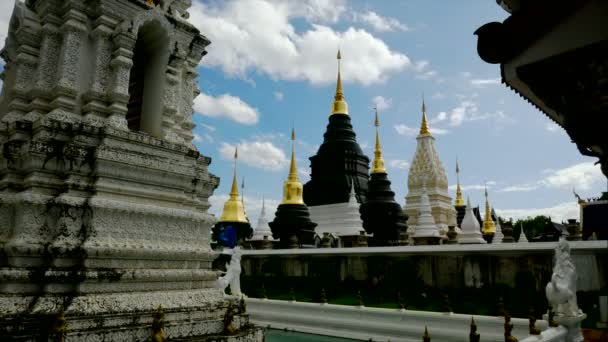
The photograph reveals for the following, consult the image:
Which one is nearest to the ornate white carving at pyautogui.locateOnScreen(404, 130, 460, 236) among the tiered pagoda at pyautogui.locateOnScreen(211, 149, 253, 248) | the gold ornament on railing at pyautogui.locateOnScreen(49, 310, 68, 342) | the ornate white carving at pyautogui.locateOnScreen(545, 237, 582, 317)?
the tiered pagoda at pyautogui.locateOnScreen(211, 149, 253, 248)

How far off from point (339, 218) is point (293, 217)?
3.85 metres

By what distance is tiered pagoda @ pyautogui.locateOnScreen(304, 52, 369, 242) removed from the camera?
111 ft

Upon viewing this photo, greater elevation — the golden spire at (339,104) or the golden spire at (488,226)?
the golden spire at (339,104)

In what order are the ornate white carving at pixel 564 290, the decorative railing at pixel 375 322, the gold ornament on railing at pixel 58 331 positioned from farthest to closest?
the decorative railing at pixel 375 322, the ornate white carving at pixel 564 290, the gold ornament on railing at pixel 58 331

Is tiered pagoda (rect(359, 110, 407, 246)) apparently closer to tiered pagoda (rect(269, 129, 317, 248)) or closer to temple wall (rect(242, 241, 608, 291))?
tiered pagoda (rect(269, 129, 317, 248))

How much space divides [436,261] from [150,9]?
11.1 metres

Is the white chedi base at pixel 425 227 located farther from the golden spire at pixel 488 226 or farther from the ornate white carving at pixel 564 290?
the ornate white carving at pixel 564 290

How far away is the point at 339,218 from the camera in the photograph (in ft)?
104

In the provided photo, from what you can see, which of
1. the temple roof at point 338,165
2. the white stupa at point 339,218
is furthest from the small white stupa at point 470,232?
the temple roof at point 338,165

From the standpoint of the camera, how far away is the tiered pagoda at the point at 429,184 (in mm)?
33781

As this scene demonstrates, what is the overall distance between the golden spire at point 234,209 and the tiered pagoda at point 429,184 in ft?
49.3

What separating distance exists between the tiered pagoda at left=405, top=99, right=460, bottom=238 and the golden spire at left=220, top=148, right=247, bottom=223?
49.3ft

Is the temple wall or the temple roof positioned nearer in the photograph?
the temple wall

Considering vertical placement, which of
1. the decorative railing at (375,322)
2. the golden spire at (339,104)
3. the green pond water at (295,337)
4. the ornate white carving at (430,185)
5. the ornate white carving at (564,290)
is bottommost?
the green pond water at (295,337)
